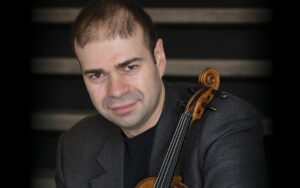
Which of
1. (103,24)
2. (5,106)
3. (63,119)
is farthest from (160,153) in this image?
(5,106)

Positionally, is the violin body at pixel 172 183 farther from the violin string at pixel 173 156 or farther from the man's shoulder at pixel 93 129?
the man's shoulder at pixel 93 129

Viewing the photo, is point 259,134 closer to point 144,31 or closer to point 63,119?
point 144,31

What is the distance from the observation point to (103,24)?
4.85 feet

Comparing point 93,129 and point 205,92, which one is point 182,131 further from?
point 93,129

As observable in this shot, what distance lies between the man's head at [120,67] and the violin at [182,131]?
0.20 meters

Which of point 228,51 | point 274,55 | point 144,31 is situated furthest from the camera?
point 228,51

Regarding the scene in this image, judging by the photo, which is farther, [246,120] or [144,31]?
[144,31]

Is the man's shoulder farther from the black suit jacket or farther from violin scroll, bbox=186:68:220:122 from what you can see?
violin scroll, bbox=186:68:220:122

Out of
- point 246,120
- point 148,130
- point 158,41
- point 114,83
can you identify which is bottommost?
point 148,130

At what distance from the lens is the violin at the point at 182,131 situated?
4.49ft

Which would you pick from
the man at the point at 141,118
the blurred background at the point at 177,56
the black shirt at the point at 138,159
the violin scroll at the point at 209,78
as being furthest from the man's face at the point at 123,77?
the blurred background at the point at 177,56

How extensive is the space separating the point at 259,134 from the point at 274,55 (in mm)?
797

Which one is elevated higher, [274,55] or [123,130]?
[274,55]

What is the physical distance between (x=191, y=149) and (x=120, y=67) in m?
0.40
